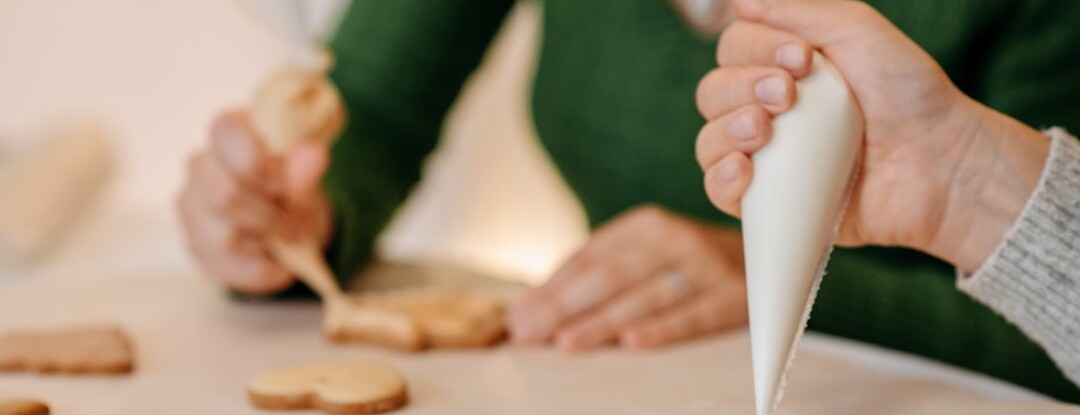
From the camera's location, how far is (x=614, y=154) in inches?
33.5

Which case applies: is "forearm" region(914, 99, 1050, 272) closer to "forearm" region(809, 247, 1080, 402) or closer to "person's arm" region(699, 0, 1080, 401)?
"person's arm" region(699, 0, 1080, 401)

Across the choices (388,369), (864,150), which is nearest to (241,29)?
(388,369)

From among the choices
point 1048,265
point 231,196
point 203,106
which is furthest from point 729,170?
point 203,106

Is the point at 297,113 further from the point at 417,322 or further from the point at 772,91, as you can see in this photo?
the point at 772,91

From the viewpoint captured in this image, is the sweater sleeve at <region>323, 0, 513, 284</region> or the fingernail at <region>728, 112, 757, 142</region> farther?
the sweater sleeve at <region>323, 0, 513, 284</region>

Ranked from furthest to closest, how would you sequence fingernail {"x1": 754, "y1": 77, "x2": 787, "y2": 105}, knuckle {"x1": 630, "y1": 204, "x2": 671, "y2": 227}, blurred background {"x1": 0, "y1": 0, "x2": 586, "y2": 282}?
blurred background {"x1": 0, "y1": 0, "x2": 586, "y2": 282} → knuckle {"x1": 630, "y1": 204, "x2": 671, "y2": 227} → fingernail {"x1": 754, "y1": 77, "x2": 787, "y2": 105}

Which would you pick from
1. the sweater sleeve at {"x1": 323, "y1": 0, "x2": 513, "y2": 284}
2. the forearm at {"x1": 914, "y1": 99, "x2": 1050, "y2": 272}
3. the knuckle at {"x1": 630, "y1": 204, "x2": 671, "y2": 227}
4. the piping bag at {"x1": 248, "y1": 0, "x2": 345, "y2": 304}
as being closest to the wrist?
the forearm at {"x1": 914, "y1": 99, "x2": 1050, "y2": 272}

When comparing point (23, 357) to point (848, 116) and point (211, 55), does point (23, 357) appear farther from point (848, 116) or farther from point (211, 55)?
point (211, 55)

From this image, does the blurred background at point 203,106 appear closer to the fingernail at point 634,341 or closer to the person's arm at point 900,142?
the fingernail at point 634,341

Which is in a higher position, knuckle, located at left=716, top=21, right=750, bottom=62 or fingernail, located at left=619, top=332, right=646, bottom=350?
knuckle, located at left=716, top=21, right=750, bottom=62

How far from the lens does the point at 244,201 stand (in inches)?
26.2

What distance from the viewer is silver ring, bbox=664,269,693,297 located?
654 mm

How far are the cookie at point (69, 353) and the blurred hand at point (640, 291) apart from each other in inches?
8.8

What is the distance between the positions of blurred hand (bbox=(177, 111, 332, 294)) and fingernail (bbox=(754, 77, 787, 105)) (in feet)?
1.08
